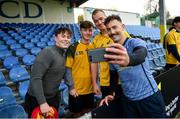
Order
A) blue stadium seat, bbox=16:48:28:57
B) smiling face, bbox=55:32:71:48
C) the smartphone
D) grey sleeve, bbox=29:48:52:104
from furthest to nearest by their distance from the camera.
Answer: blue stadium seat, bbox=16:48:28:57 < smiling face, bbox=55:32:71:48 < grey sleeve, bbox=29:48:52:104 < the smartphone

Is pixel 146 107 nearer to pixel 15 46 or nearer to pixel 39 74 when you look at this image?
pixel 39 74

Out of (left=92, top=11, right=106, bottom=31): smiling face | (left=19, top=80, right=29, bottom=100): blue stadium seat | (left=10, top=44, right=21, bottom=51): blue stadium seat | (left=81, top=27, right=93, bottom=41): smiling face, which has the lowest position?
(left=19, top=80, right=29, bottom=100): blue stadium seat

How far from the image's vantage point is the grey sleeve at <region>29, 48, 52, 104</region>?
2.64m

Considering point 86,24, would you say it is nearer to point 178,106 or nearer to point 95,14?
point 95,14

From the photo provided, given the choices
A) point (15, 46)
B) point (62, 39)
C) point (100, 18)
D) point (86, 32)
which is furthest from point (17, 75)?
point (62, 39)

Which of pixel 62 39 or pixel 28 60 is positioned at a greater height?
pixel 62 39

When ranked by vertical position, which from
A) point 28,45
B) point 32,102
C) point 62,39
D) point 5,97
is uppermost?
point 62,39

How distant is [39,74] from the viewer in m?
2.67

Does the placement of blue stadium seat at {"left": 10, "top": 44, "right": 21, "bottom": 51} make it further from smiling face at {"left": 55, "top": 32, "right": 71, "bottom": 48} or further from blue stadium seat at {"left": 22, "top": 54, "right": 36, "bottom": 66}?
smiling face at {"left": 55, "top": 32, "right": 71, "bottom": 48}

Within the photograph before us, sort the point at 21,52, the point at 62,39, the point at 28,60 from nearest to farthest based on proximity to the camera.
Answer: the point at 62,39 → the point at 28,60 → the point at 21,52

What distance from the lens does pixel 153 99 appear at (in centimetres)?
246

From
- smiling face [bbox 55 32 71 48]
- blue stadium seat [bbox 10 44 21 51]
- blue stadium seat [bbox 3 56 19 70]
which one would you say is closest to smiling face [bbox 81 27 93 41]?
smiling face [bbox 55 32 71 48]

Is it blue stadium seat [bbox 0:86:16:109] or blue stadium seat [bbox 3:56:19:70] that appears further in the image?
blue stadium seat [bbox 3:56:19:70]

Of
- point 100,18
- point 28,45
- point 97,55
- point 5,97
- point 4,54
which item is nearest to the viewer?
point 97,55
